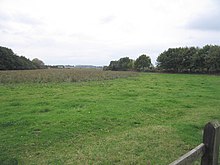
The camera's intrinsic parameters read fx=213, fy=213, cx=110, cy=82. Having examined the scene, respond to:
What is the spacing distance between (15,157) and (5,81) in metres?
21.5

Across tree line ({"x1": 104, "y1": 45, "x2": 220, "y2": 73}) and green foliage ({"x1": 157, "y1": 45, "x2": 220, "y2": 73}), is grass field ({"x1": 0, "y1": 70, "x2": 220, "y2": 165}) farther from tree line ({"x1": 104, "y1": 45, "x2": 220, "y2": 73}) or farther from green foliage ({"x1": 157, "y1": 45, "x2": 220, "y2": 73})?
tree line ({"x1": 104, "y1": 45, "x2": 220, "y2": 73})

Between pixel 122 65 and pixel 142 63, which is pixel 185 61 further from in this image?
pixel 122 65

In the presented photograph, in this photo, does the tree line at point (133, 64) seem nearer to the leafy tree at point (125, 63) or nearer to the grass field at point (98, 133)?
the leafy tree at point (125, 63)

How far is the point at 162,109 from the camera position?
11992 millimetres

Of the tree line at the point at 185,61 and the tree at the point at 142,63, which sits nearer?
the tree line at the point at 185,61

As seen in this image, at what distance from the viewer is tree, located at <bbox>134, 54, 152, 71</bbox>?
95.2 m

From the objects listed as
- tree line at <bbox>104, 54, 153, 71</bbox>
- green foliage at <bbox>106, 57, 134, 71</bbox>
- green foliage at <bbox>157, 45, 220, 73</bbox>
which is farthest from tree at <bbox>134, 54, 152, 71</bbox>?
green foliage at <bbox>157, 45, 220, 73</bbox>

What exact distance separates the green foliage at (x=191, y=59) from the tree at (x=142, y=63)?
29.2ft

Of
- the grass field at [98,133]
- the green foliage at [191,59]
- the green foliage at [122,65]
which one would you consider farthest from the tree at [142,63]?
the grass field at [98,133]

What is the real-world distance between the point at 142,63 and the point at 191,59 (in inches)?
1053

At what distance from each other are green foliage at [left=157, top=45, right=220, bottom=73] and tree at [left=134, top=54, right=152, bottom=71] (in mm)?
8887

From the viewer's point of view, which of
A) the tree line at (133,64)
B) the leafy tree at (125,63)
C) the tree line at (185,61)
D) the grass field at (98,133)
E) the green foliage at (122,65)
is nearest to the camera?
the grass field at (98,133)

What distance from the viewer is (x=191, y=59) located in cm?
7156

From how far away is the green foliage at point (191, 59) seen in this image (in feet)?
206
